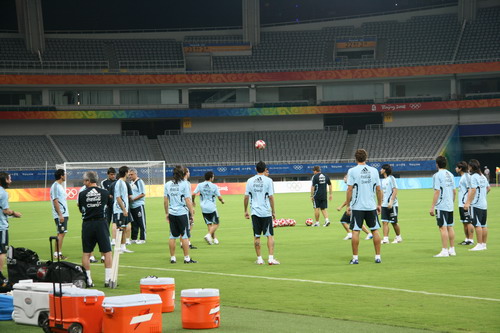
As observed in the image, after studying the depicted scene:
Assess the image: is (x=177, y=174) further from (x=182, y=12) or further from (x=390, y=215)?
(x=182, y=12)

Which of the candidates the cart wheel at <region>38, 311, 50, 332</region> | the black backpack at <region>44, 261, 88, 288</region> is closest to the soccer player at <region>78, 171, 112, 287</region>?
the black backpack at <region>44, 261, 88, 288</region>

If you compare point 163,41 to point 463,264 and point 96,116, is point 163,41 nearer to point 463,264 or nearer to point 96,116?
point 96,116

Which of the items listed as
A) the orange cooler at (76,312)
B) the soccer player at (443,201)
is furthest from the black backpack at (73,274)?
the soccer player at (443,201)

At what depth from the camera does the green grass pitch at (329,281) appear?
992cm

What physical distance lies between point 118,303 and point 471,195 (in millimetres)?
11600

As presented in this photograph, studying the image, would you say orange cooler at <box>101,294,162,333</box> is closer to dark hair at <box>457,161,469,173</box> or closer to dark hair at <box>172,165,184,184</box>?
dark hair at <box>172,165,184,184</box>

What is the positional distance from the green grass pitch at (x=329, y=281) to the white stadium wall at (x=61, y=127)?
169 feet

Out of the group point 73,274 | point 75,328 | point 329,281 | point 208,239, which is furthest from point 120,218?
point 75,328

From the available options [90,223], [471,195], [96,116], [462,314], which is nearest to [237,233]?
[471,195]

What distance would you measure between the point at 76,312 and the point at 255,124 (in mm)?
69748

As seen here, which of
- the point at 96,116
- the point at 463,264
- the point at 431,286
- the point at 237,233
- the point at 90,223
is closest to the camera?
the point at 431,286

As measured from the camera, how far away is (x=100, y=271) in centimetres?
1622

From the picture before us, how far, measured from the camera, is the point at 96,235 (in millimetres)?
13688

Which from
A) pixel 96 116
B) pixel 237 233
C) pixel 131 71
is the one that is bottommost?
pixel 237 233
